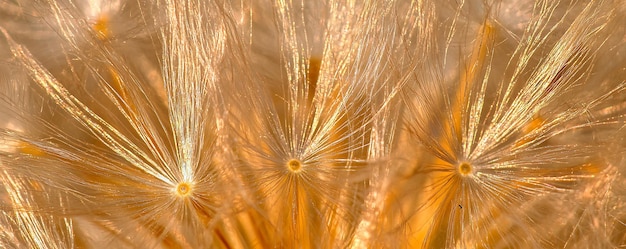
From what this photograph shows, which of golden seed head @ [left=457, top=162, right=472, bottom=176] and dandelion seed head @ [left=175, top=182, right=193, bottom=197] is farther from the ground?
dandelion seed head @ [left=175, top=182, right=193, bottom=197]

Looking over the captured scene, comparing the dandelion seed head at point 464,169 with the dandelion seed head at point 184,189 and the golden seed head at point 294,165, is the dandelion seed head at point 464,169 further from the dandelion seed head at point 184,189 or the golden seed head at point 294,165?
the dandelion seed head at point 184,189

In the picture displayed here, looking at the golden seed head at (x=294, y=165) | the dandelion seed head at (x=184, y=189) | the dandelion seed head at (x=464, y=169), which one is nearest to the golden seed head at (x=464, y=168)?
A: the dandelion seed head at (x=464, y=169)

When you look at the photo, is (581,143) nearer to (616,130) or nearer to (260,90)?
(616,130)

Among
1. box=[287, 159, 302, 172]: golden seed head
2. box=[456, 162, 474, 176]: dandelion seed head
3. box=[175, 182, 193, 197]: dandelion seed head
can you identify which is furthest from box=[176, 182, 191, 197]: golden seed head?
box=[456, 162, 474, 176]: dandelion seed head

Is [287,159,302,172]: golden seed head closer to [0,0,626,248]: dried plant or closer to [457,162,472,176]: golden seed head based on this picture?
[0,0,626,248]: dried plant

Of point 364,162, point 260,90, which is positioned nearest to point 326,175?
point 364,162

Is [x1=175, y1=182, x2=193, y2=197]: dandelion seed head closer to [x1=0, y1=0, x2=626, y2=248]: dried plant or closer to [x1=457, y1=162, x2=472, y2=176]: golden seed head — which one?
[x1=0, y1=0, x2=626, y2=248]: dried plant

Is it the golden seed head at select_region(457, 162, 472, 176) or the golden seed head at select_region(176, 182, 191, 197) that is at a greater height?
the golden seed head at select_region(176, 182, 191, 197)

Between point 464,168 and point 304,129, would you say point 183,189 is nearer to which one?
point 304,129
